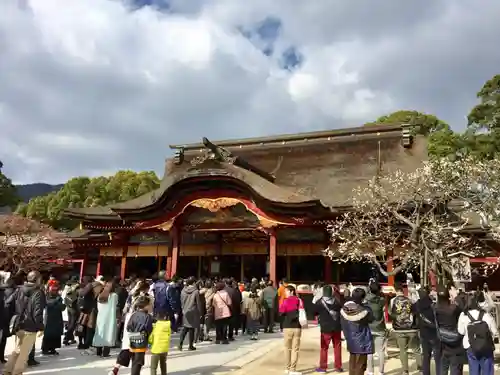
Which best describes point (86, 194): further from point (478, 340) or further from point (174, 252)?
point (478, 340)

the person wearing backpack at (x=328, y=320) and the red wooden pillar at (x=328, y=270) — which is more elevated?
the red wooden pillar at (x=328, y=270)

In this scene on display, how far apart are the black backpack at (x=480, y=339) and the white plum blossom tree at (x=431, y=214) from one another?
221 inches

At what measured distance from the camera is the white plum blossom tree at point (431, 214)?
12773mm

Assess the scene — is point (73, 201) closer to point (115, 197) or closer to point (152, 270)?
point (115, 197)

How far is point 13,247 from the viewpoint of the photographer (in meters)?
22.5

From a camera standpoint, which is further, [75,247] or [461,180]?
[75,247]

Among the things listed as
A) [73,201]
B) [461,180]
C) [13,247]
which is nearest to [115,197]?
[73,201]

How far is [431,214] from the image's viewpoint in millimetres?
12125

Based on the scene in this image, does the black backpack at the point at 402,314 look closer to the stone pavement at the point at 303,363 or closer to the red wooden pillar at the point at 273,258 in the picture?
the stone pavement at the point at 303,363

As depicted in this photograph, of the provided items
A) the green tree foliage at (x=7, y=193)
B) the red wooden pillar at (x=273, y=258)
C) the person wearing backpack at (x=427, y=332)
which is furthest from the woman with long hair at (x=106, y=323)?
the green tree foliage at (x=7, y=193)

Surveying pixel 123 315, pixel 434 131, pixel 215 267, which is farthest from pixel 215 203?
pixel 434 131

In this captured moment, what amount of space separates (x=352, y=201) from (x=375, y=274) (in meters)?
3.34

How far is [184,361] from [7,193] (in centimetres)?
3717

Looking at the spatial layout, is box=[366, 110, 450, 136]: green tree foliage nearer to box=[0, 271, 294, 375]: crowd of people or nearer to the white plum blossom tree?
the white plum blossom tree
